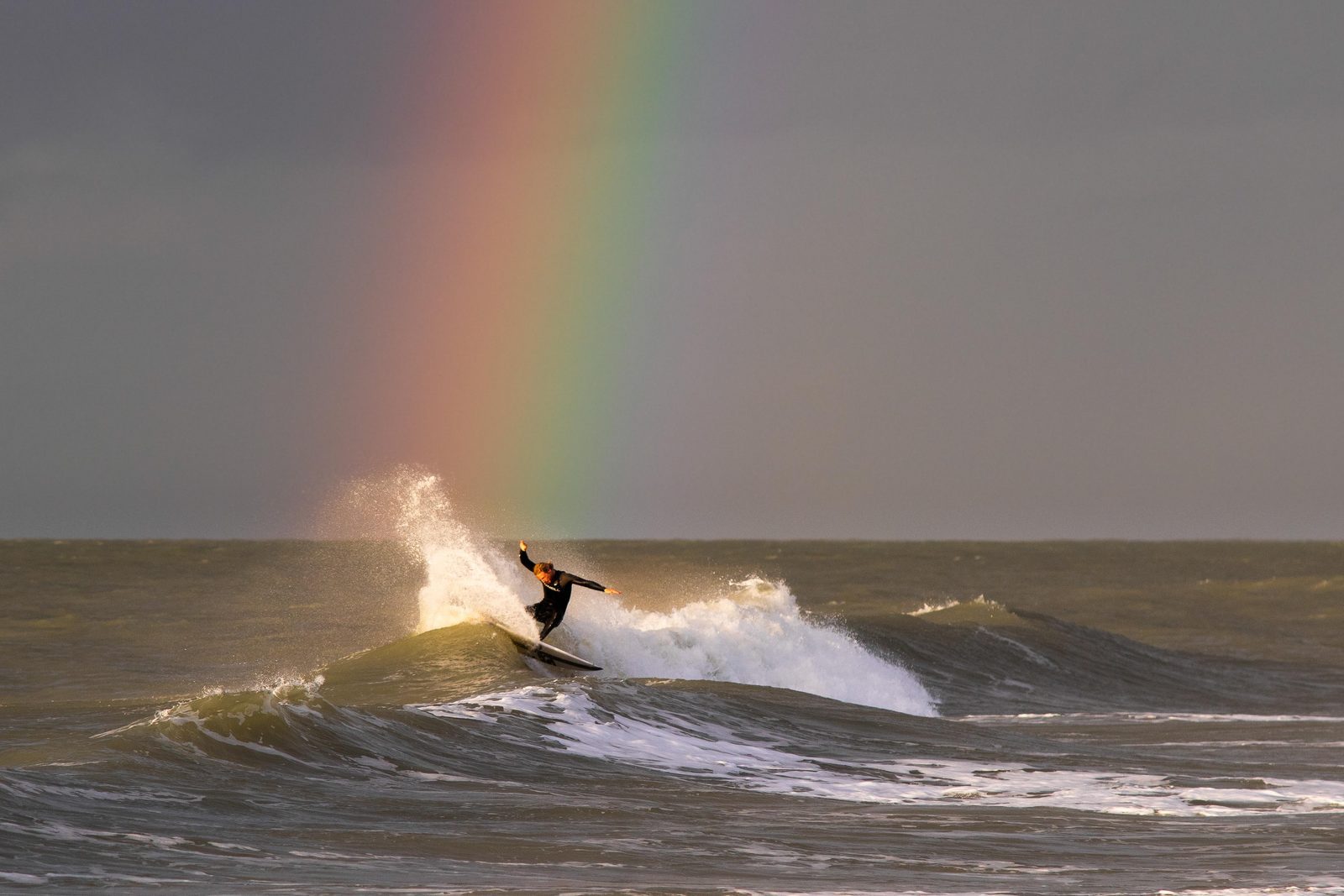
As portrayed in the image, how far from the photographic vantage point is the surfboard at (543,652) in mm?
26422

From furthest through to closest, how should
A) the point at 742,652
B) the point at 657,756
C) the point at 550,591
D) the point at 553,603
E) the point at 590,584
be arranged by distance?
the point at 742,652 < the point at 553,603 < the point at 550,591 < the point at 590,584 < the point at 657,756

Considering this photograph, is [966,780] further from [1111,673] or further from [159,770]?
[1111,673]

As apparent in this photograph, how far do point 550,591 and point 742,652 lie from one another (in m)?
7.58

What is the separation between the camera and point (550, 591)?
25719 mm

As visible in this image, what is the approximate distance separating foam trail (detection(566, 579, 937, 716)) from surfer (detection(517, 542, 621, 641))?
105 inches

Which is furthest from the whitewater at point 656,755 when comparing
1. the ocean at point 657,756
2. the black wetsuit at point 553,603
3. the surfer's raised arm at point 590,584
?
the surfer's raised arm at point 590,584

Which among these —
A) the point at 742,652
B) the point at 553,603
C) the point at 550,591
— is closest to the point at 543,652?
the point at 553,603

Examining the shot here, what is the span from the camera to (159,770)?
48.9ft

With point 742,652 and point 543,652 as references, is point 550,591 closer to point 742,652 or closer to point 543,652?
point 543,652

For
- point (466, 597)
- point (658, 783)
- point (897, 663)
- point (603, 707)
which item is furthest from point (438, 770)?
point (897, 663)

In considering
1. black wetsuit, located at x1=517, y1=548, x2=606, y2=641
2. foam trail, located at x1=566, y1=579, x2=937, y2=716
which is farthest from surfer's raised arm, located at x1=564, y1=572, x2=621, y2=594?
foam trail, located at x1=566, y1=579, x2=937, y2=716

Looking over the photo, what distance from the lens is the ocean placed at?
1202 centimetres

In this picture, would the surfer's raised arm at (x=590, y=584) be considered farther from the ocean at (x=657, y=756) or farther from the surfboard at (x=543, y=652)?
the surfboard at (x=543, y=652)

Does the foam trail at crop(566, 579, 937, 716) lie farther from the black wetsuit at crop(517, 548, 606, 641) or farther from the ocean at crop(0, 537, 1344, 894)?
the black wetsuit at crop(517, 548, 606, 641)
